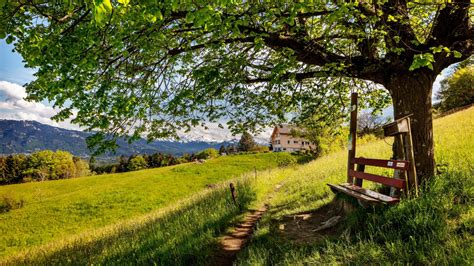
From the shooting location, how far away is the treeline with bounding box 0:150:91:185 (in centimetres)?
8588

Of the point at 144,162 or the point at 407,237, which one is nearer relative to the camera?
the point at 407,237

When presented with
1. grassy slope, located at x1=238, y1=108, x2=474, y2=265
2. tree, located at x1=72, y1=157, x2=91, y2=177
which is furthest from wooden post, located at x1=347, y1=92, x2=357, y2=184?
tree, located at x1=72, y1=157, x2=91, y2=177

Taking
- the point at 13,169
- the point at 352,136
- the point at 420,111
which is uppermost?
the point at 420,111

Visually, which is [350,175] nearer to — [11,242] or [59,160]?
[11,242]

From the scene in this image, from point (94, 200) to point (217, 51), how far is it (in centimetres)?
4673

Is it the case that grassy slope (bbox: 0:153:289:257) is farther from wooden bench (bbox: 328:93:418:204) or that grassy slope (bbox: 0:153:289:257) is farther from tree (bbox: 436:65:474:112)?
tree (bbox: 436:65:474:112)

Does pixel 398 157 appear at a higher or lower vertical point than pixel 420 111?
lower

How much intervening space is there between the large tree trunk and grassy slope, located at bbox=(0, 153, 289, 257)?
1311 inches

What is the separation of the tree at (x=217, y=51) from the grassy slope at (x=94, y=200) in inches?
1167

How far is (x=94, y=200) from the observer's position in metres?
48.0

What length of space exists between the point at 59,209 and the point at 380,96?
159ft

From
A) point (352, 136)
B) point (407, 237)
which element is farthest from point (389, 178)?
point (352, 136)

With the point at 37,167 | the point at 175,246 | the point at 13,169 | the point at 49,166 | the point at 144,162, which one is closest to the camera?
the point at 175,246

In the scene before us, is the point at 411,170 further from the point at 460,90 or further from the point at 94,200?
the point at 460,90
